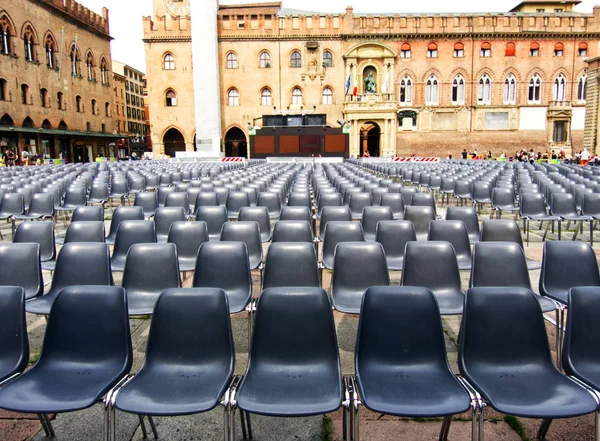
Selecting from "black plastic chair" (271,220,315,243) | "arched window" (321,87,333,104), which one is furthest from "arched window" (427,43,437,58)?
"black plastic chair" (271,220,315,243)

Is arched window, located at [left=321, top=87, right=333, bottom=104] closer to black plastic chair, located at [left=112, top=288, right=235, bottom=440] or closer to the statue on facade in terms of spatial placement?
the statue on facade

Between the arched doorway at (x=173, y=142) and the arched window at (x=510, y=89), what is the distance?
31.3 m

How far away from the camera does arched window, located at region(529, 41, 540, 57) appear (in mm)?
41500

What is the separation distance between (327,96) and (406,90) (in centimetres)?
740

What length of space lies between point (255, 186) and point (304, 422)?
7217mm

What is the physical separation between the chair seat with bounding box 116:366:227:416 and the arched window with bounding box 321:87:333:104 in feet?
135

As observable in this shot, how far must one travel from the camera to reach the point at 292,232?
17.3 feet

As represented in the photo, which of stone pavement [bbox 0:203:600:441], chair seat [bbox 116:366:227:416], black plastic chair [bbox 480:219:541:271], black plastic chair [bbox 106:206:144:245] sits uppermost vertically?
black plastic chair [bbox 106:206:144:245]

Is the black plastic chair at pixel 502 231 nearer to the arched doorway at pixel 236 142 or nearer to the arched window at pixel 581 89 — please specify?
the arched doorway at pixel 236 142

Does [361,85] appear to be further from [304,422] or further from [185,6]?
[304,422]

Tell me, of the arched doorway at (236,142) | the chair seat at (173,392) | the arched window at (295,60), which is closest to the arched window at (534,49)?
the arched window at (295,60)

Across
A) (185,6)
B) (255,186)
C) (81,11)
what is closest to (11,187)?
(255,186)

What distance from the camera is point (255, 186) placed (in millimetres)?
9781

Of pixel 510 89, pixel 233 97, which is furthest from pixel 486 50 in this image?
pixel 233 97
